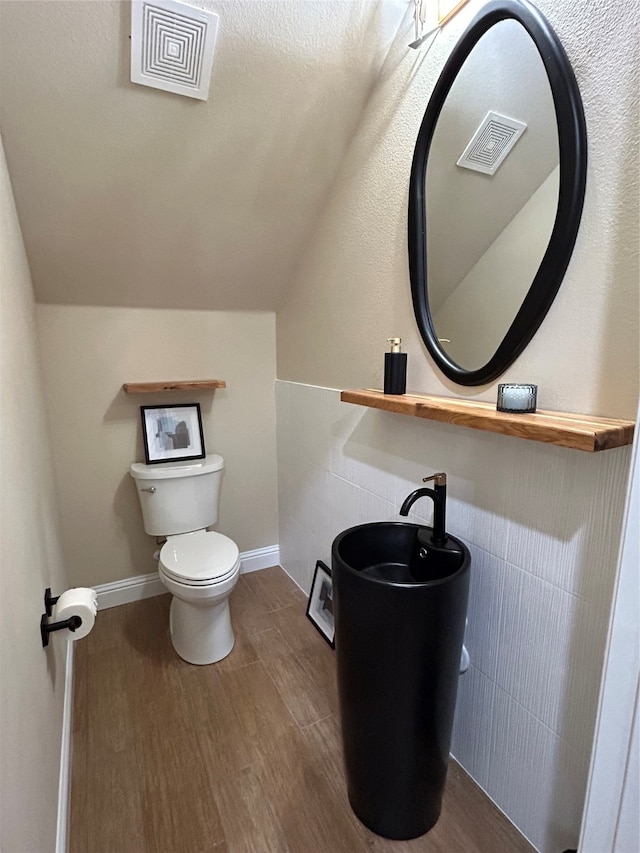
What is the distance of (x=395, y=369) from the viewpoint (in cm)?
145

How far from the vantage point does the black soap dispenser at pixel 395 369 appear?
1438mm

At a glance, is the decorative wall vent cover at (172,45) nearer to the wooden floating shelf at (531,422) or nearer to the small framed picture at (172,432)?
the wooden floating shelf at (531,422)

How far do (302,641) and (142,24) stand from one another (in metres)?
2.21

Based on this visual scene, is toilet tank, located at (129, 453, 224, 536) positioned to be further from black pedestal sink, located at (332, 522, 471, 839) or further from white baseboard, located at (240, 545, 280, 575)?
black pedestal sink, located at (332, 522, 471, 839)

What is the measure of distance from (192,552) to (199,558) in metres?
0.07

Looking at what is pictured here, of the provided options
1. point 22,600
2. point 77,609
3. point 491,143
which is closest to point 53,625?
point 77,609

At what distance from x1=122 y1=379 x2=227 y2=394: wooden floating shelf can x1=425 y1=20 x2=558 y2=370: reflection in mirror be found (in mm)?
1213

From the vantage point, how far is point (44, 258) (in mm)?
1743

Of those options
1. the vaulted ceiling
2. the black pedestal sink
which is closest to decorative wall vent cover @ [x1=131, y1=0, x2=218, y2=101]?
the vaulted ceiling

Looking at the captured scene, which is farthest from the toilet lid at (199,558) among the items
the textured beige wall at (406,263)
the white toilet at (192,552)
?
the textured beige wall at (406,263)

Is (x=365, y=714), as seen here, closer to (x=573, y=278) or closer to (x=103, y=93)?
(x=573, y=278)

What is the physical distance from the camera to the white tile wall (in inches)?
38.7

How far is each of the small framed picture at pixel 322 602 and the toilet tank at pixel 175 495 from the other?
0.59 meters

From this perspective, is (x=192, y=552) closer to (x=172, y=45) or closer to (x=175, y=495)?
(x=175, y=495)
